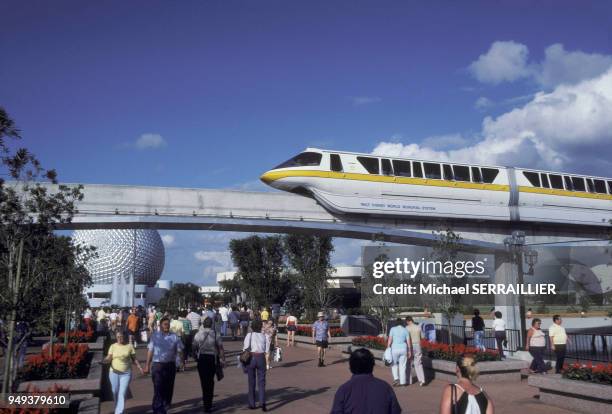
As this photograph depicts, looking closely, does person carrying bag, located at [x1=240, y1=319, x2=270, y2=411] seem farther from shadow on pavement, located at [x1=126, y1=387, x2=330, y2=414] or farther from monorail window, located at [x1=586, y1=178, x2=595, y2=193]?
monorail window, located at [x1=586, y1=178, x2=595, y2=193]

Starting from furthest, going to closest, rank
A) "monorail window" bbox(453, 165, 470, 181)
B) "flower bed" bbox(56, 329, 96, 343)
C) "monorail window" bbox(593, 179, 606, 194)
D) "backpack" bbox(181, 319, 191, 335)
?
"monorail window" bbox(593, 179, 606, 194), "monorail window" bbox(453, 165, 470, 181), "flower bed" bbox(56, 329, 96, 343), "backpack" bbox(181, 319, 191, 335)

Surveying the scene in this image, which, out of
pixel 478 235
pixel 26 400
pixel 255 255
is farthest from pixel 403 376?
pixel 255 255

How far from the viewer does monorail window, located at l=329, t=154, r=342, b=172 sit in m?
30.4

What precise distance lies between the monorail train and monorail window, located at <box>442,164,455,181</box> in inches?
2.3

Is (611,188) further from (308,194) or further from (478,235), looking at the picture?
(308,194)

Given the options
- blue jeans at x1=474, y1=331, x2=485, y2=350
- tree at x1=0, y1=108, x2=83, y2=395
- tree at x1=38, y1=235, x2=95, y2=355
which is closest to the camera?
tree at x1=0, y1=108, x2=83, y2=395

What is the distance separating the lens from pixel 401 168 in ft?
106

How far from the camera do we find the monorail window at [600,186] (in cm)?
3900

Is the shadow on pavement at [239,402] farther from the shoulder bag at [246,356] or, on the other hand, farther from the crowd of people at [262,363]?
the shoulder bag at [246,356]

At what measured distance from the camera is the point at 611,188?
130 ft

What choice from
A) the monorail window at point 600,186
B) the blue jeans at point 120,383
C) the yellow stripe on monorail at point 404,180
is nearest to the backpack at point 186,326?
the blue jeans at point 120,383

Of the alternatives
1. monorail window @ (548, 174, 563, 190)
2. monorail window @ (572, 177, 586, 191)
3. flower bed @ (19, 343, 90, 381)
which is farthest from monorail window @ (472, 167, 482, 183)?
flower bed @ (19, 343, 90, 381)

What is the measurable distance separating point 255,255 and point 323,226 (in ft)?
58.4

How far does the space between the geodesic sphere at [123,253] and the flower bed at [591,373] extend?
93.5 meters
